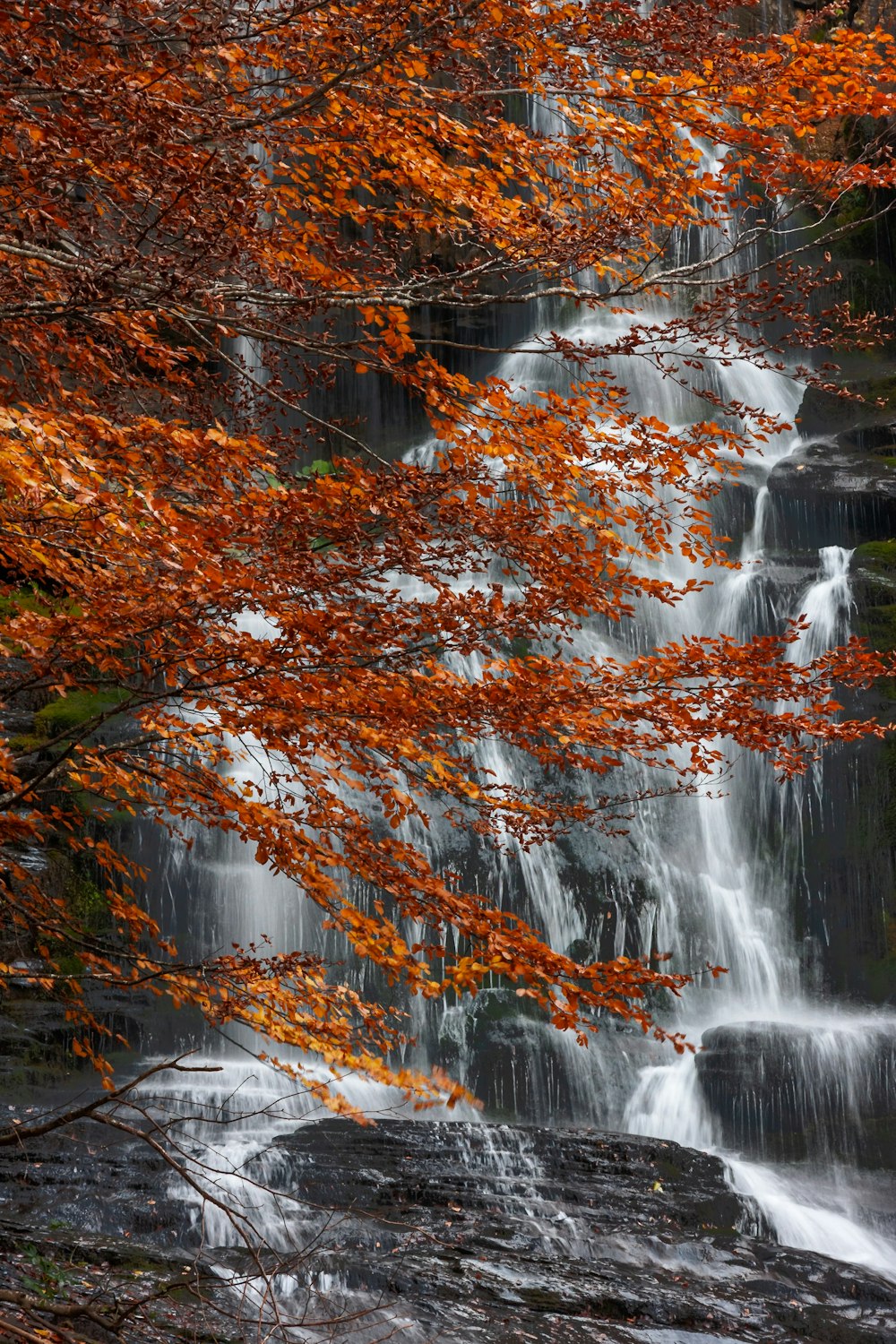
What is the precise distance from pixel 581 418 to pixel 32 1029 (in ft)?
24.3

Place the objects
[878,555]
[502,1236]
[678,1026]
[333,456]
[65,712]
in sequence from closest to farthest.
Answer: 1. [333,456]
2. [502,1236]
3. [65,712]
4. [678,1026]
5. [878,555]

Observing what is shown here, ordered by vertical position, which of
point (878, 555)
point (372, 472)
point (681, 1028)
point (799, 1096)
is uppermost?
point (878, 555)

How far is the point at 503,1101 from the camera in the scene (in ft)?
36.0

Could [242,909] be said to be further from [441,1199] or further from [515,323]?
[515,323]

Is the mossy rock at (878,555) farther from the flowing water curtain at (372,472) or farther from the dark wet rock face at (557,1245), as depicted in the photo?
the flowing water curtain at (372,472)

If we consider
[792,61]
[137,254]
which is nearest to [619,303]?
[792,61]

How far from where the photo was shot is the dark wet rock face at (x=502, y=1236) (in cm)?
647

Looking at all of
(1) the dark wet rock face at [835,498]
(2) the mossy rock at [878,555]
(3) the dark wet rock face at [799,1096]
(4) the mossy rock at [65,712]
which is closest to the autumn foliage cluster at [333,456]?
(4) the mossy rock at [65,712]

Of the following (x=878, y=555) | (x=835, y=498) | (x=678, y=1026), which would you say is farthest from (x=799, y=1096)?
(x=835, y=498)

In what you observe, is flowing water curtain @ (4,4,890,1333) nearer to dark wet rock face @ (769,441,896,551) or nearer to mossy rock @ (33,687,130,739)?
mossy rock @ (33,687,130,739)

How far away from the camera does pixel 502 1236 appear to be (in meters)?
7.41

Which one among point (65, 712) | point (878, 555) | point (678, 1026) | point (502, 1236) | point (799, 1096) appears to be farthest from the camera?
point (878, 555)

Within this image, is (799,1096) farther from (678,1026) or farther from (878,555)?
(878,555)

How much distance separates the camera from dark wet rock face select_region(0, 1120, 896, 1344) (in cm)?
647
